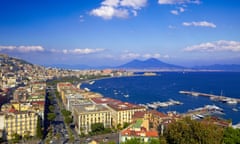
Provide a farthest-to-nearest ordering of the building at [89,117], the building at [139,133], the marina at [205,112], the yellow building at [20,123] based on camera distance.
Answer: the marina at [205,112]
the building at [89,117]
the yellow building at [20,123]
the building at [139,133]

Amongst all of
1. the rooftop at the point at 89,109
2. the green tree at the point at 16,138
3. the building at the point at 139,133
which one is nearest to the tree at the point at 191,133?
the building at the point at 139,133

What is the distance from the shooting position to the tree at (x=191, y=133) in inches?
501

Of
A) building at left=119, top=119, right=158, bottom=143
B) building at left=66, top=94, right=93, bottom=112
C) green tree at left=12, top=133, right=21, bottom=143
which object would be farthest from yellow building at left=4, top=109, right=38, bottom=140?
building at left=119, top=119, right=158, bottom=143

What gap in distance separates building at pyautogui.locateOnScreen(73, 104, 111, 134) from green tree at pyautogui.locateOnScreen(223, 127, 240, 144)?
1515 centimetres

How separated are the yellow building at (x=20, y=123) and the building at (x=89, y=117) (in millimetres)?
4560

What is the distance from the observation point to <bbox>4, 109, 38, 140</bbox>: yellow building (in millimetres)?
24500

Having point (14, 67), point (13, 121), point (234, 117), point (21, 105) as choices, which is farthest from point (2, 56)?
point (234, 117)


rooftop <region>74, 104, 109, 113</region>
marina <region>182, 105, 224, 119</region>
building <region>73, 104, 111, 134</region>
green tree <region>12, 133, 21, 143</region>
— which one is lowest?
marina <region>182, 105, 224, 119</region>

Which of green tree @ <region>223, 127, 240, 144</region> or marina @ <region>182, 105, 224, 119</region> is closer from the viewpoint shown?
green tree @ <region>223, 127, 240, 144</region>

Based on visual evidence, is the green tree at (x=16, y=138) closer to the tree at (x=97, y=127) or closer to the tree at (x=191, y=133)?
the tree at (x=97, y=127)

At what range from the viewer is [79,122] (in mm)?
26578

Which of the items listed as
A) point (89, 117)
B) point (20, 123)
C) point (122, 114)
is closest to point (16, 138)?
point (20, 123)

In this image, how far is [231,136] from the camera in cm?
1505

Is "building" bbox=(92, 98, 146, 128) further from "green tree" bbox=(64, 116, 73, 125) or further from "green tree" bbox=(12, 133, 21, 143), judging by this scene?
"green tree" bbox=(12, 133, 21, 143)
